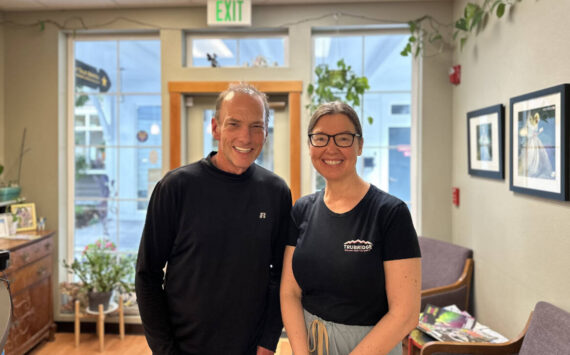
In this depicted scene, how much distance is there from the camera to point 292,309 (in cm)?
135

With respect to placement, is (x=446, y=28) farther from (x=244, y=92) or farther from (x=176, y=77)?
(x=244, y=92)

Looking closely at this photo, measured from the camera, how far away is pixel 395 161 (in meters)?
3.45

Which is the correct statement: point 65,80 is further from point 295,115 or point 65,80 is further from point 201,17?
point 295,115

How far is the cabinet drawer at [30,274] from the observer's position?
291 cm

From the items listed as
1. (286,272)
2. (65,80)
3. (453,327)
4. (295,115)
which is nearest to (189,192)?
(286,272)

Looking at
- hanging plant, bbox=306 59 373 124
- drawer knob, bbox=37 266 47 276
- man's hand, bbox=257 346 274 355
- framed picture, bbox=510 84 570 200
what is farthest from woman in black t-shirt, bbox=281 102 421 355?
drawer knob, bbox=37 266 47 276

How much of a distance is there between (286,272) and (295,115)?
208 centimetres

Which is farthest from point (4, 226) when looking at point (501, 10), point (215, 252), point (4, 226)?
point (501, 10)

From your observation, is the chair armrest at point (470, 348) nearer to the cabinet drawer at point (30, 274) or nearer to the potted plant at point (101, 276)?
the potted plant at point (101, 276)

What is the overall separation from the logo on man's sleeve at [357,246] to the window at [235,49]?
2497 mm

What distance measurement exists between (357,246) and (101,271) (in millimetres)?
2742

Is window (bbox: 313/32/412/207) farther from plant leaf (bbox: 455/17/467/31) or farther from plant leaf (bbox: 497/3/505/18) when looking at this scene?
plant leaf (bbox: 497/3/505/18)

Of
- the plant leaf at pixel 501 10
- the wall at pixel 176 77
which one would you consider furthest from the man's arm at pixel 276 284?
the wall at pixel 176 77

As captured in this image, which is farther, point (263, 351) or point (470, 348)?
point (470, 348)
